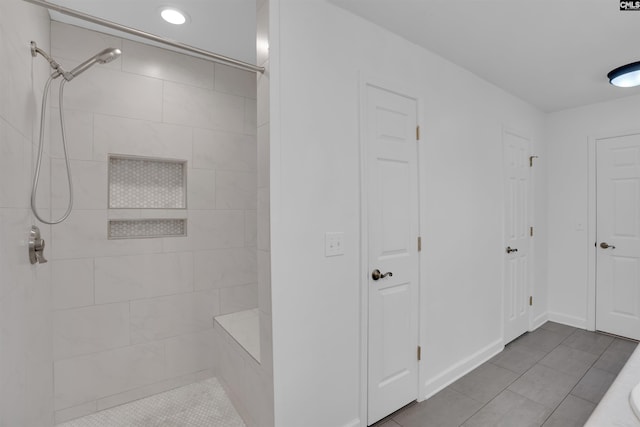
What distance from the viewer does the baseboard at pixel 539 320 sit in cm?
340

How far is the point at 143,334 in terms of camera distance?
2178 mm

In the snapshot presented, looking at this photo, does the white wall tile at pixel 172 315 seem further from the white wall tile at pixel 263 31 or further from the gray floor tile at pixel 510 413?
the gray floor tile at pixel 510 413

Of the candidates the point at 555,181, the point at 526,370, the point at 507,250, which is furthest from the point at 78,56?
the point at 555,181

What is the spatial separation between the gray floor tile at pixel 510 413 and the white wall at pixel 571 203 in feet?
6.73

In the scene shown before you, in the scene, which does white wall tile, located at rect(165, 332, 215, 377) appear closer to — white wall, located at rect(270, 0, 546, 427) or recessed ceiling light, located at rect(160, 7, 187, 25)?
white wall, located at rect(270, 0, 546, 427)

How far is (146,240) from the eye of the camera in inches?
86.6

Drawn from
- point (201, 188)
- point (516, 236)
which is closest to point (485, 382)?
point (516, 236)

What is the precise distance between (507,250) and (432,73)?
1.90 meters

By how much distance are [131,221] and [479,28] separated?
2756 millimetres

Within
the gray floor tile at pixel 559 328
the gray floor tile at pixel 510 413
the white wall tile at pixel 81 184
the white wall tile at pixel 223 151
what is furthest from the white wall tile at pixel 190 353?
the gray floor tile at pixel 559 328

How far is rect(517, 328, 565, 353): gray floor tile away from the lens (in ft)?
9.71

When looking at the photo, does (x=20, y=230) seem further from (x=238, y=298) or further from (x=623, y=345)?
(x=623, y=345)

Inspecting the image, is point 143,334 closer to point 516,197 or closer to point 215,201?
point 215,201

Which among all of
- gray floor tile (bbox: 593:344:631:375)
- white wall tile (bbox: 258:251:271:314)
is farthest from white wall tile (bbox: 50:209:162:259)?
gray floor tile (bbox: 593:344:631:375)
